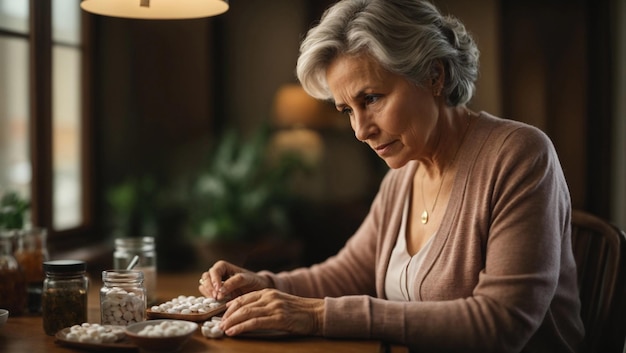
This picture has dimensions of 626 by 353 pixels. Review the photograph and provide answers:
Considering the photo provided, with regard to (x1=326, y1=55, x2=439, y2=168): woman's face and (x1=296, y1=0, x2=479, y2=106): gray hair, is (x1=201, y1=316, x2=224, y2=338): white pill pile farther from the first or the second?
(x1=296, y1=0, x2=479, y2=106): gray hair

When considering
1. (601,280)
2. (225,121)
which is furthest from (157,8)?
(225,121)

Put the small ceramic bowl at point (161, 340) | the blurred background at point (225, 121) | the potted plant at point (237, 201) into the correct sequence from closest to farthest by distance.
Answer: the small ceramic bowl at point (161, 340) → the blurred background at point (225, 121) → the potted plant at point (237, 201)

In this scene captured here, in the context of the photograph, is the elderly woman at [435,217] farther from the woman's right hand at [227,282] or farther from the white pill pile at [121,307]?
the white pill pile at [121,307]

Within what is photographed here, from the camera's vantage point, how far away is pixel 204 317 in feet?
4.94

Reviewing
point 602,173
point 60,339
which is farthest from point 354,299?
point 602,173

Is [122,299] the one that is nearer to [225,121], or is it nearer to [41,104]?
[41,104]

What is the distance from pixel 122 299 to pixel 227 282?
0.26m

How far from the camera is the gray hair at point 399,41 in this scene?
5.18 feet

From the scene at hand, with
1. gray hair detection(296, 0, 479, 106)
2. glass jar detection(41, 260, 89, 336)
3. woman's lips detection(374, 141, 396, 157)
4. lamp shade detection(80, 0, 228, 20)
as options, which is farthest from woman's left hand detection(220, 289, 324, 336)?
lamp shade detection(80, 0, 228, 20)

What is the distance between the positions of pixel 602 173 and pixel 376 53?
382 centimetres

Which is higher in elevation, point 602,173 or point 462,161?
point 462,161

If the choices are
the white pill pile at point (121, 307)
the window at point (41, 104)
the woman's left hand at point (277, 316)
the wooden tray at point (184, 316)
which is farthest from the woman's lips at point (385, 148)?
the window at point (41, 104)

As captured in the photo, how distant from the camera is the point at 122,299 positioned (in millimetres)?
1464

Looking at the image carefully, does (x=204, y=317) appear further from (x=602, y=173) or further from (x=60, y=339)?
(x=602, y=173)
